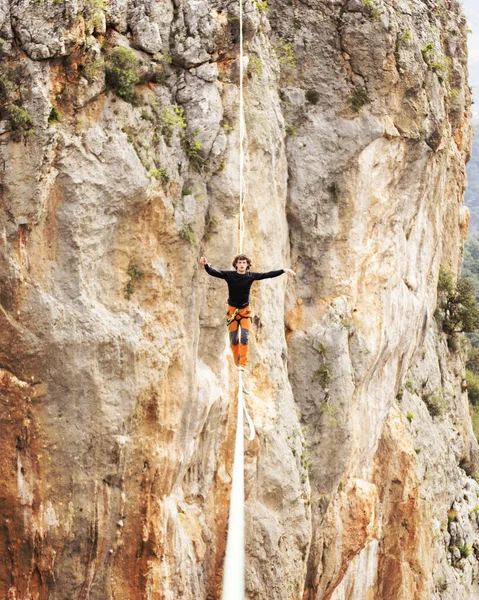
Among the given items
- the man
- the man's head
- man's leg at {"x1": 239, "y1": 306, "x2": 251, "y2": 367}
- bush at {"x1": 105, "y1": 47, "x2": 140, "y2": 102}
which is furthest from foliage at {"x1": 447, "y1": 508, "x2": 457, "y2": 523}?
bush at {"x1": 105, "y1": 47, "x2": 140, "y2": 102}

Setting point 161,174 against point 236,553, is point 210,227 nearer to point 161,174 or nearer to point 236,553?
point 161,174

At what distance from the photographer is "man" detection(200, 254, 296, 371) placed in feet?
40.0

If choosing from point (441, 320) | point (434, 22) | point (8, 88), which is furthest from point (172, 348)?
point (441, 320)

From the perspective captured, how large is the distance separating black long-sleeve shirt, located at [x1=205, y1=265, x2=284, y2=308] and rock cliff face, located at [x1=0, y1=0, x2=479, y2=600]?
0.78m

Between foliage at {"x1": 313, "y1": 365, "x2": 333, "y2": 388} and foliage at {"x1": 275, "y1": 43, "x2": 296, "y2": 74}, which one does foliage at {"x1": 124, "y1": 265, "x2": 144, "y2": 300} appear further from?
foliage at {"x1": 275, "y1": 43, "x2": 296, "y2": 74}

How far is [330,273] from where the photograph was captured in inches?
683

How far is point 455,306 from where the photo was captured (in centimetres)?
2936

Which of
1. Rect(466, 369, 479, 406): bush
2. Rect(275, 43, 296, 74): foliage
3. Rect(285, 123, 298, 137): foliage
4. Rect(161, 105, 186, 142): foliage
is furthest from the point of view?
Rect(466, 369, 479, 406): bush

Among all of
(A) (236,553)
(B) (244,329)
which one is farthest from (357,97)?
(A) (236,553)

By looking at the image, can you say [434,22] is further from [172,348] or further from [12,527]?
[12,527]

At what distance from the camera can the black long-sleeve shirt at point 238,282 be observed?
40.0ft

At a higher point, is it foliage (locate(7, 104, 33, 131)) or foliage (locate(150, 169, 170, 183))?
foliage (locate(7, 104, 33, 131))

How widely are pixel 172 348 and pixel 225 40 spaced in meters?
5.58

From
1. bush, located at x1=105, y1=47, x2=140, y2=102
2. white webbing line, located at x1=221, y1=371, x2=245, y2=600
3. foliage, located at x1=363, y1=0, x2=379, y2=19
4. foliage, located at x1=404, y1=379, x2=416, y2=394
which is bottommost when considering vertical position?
foliage, located at x1=404, y1=379, x2=416, y2=394
